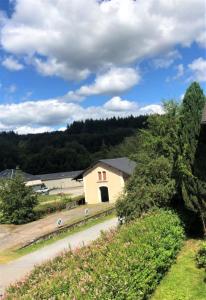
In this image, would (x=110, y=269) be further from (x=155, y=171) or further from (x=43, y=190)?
(x=43, y=190)

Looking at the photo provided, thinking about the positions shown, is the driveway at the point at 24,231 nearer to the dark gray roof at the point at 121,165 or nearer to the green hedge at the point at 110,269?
the dark gray roof at the point at 121,165

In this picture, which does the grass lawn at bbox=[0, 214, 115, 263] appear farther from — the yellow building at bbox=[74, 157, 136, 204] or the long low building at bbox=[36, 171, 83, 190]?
the long low building at bbox=[36, 171, 83, 190]

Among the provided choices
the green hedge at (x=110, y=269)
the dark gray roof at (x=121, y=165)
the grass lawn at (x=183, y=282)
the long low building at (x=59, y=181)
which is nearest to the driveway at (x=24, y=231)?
the dark gray roof at (x=121, y=165)

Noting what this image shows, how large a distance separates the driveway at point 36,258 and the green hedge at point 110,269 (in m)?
4.42

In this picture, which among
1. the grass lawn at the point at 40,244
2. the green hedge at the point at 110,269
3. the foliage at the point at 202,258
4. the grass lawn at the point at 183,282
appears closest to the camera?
the green hedge at the point at 110,269

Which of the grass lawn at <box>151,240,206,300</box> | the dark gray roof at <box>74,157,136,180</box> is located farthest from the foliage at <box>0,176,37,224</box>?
the grass lawn at <box>151,240,206,300</box>

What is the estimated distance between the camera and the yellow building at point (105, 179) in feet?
175

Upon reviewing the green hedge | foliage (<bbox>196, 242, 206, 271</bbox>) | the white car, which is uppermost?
the green hedge

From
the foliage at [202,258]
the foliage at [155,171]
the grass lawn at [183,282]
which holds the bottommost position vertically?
the grass lawn at [183,282]

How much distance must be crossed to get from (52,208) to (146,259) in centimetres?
Result: 3823

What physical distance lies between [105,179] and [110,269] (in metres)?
45.6

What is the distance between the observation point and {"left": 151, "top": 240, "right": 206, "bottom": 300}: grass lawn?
1168cm

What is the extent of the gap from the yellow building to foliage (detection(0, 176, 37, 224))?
15.0 m

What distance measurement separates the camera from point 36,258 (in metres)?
23.9
